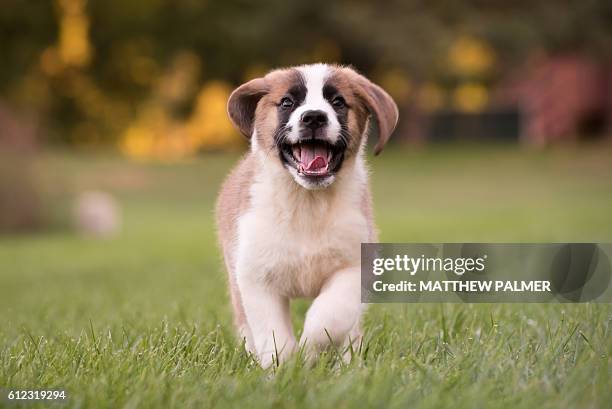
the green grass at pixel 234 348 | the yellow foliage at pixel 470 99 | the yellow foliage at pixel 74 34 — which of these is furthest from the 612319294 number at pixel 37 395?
the yellow foliage at pixel 470 99

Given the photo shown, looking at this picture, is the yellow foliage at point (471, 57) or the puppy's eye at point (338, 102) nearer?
the puppy's eye at point (338, 102)

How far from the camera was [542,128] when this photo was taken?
34438mm

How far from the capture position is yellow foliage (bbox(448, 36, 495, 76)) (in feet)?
103

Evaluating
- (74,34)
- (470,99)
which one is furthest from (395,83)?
(74,34)

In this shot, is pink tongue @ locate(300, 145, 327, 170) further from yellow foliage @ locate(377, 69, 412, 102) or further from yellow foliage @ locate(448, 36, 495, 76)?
yellow foliage @ locate(377, 69, 412, 102)

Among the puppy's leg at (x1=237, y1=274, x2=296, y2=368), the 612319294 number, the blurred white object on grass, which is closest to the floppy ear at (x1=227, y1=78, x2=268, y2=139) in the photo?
the puppy's leg at (x1=237, y1=274, x2=296, y2=368)

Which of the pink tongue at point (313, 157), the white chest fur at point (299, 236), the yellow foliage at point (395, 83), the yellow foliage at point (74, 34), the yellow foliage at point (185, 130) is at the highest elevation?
the yellow foliage at point (74, 34)

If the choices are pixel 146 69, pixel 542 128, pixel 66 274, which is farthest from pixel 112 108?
pixel 66 274

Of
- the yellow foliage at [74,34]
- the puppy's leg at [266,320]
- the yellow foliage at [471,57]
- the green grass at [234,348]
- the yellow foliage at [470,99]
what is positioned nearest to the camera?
the green grass at [234,348]

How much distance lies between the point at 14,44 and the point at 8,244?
13786 mm

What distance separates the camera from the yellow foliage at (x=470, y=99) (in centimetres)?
3797

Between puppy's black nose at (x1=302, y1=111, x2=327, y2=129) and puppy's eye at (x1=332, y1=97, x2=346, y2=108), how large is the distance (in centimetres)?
20

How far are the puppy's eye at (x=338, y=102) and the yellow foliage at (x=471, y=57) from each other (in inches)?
1067

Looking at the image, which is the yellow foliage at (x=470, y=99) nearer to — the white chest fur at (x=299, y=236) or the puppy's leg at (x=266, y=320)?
the white chest fur at (x=299, y=236)
